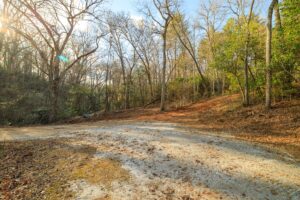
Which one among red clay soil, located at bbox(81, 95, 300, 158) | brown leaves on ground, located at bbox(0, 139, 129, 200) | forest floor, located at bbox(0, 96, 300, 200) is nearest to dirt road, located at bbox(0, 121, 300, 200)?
→ forest floor, located at bbox(0, 96, 300, 200)

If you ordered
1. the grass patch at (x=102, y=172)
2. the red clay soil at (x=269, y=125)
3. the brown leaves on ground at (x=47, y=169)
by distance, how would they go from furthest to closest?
the red clay soil at (x=269, y=125) < the grass patch at (x=102, y=172) < the brown leaves on ground at (x=47, y=169)

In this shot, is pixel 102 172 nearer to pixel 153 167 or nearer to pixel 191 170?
pixel 153 167

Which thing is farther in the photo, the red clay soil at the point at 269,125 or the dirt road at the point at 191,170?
the red clay soil at the point at 269,125

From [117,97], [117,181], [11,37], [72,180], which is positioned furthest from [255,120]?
[117,97]

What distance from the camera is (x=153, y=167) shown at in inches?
183

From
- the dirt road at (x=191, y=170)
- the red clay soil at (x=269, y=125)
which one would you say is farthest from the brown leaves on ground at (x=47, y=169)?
the red clay soil at (x=269, y=125)

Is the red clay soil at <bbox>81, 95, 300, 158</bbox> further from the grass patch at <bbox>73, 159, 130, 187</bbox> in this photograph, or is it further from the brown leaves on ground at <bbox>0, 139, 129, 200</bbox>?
the brown leaves on ground at <bbox>0, 139, 129, 200</bbox>

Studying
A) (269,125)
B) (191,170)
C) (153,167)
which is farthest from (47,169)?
(269,125)

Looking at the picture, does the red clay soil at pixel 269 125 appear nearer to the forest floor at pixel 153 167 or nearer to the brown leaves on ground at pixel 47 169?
the forest floor at pixel 153 167

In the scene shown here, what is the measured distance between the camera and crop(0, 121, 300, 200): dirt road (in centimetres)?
370

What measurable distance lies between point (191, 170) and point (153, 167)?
2.52 ft

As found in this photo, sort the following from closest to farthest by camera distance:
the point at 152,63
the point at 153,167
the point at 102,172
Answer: the point at 102,172
the point at 153,167
the point at 152,63

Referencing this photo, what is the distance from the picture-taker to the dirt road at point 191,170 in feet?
12.1

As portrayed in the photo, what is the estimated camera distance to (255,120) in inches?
358
